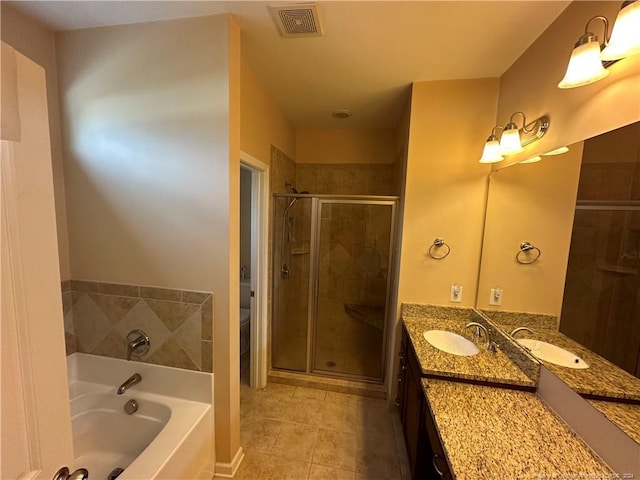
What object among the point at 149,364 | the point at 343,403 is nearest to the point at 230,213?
the point at 149,364

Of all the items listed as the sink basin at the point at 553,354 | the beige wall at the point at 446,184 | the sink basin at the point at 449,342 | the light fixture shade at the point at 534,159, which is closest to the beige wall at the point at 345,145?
the beige wall at the point at 446,184

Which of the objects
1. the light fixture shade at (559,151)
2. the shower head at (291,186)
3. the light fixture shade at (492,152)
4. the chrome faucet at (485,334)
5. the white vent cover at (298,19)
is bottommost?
the chrome faucet at (485,334)

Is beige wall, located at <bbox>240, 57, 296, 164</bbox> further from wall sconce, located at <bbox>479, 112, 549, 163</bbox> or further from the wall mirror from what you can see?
the wall mirror

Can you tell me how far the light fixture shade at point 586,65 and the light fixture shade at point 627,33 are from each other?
0.10 m

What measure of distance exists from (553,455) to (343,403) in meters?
1.74

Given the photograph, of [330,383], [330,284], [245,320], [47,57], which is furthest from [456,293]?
[47,57]

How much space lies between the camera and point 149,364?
1649mm

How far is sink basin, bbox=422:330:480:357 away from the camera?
1.79 m

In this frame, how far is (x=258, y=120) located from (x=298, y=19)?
82 cm

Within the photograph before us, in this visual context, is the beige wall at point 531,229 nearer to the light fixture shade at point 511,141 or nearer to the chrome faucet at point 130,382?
the light fixture shade at point 511,141

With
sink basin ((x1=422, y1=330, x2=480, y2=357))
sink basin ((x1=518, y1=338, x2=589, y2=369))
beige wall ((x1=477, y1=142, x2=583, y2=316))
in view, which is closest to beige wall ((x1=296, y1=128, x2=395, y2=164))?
beige wall ((x1=477, y1=142, x2=583, y2=316))

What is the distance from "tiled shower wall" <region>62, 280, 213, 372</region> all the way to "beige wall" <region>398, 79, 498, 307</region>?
5.00 ft

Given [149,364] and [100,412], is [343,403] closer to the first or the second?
[149,364]

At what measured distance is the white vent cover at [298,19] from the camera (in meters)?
1.31
